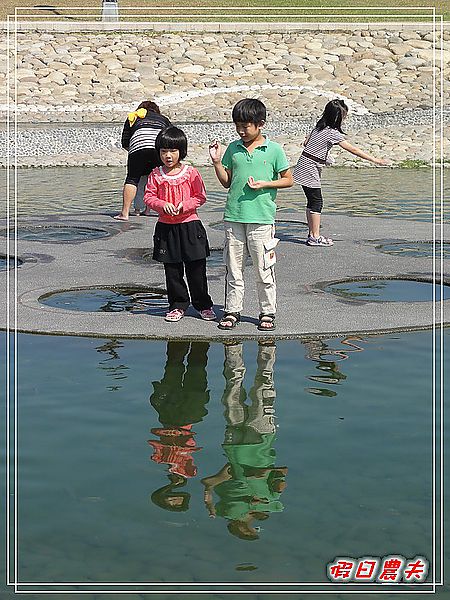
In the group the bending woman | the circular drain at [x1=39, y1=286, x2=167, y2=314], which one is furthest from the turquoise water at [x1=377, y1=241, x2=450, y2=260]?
the circular drain at [x1=39, y1=286, x2=167, y2=314]

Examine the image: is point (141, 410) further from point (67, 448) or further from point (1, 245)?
point (1, 245)

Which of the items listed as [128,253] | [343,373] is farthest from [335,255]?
[343,373]

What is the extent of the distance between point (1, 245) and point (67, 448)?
6.79 m

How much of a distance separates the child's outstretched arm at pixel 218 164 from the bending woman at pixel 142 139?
563 cm

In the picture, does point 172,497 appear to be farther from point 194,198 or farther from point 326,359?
point 194,198

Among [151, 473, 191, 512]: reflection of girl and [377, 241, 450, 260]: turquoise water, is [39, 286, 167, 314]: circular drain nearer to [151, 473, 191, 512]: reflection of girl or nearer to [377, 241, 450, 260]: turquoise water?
[377, 241, 450, 260]: turquoise water

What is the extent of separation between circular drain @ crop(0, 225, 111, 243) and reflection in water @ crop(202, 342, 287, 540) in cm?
581

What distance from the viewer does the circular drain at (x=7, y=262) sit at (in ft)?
37.2

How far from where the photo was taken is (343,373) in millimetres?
7590

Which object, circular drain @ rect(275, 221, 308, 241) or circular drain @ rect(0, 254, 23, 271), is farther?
circular drain @ rect(275, 221, 308, 241)

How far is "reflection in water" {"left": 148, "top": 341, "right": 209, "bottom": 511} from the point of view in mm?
5594

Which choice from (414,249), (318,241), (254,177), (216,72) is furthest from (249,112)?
(216,72)

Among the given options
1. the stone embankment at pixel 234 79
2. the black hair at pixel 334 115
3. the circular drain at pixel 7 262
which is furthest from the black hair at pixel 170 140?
the stone embankment at pixel 234 79

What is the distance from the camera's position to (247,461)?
237 inches
